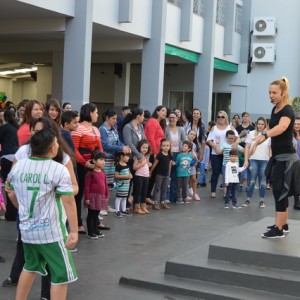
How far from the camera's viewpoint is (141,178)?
9.57m

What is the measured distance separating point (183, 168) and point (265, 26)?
1565 cm

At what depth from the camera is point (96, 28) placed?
54.1 ft

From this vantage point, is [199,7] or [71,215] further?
[199,7]

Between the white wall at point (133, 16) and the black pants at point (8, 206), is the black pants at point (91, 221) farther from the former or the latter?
the white wall at point (133, 16)

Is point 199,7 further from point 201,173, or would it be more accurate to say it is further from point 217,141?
point 217,141

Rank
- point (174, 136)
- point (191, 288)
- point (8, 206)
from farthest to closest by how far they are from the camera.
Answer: point (174, 136) < point (8, 206) < point (191, 288)

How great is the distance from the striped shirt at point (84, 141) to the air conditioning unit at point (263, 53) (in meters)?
18.3

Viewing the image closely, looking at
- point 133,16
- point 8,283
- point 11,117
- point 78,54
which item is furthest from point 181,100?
point 8,283

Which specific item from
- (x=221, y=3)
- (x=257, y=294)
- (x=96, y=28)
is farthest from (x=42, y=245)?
(x=221, y=3)

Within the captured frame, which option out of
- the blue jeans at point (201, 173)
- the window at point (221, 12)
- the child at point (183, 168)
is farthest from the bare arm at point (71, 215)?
the window at point (221, 12)

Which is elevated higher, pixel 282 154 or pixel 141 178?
pixel 282 154

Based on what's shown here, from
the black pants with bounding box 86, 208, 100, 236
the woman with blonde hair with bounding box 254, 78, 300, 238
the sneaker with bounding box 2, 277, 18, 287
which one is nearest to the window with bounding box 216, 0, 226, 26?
the black pants with bounding box 86, 208, 100, 236

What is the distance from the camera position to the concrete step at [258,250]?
5.72 m

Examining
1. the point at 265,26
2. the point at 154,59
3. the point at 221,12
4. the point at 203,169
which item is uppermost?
the point at 221,12
